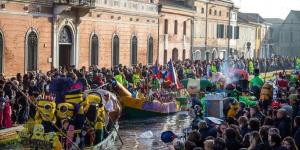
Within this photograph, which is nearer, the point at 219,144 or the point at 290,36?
the point at 219,144

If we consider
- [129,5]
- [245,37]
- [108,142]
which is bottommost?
[108,142]

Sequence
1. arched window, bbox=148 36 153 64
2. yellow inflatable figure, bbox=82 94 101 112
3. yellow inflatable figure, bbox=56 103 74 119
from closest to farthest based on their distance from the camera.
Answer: yellow inflatable figure, bbox=56 103 74 119 < yellow inflatable figure, bbox=82 94 101 112 < arched window, bbox=148 36 153 64

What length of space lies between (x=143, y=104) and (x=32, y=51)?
7.05 metres

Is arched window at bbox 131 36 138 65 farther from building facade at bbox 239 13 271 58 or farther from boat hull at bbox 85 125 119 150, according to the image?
building facade at bbox 239 13 271 58

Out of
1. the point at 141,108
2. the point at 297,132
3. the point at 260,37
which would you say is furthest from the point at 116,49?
the point at 260,37

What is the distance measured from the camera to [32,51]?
28.3m

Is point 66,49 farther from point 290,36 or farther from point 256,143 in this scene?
point 290,36

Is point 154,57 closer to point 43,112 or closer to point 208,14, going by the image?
point 208,14

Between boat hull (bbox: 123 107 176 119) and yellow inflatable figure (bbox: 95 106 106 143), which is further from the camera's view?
boat hull (bbox: 123 107 176 119)

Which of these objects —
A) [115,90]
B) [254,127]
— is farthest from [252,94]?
[254,127]

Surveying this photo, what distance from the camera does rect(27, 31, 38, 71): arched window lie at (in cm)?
2794

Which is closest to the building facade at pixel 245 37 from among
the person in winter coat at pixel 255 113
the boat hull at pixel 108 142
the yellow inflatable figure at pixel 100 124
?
the boat hull at pixel 108 142

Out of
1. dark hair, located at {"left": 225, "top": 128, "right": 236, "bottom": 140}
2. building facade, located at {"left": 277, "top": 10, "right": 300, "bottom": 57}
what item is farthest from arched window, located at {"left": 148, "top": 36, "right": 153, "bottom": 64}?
building facade, located at {"left": 277, "top": 10, "right": 300, "bottom": 57}

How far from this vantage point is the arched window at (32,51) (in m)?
27.9
